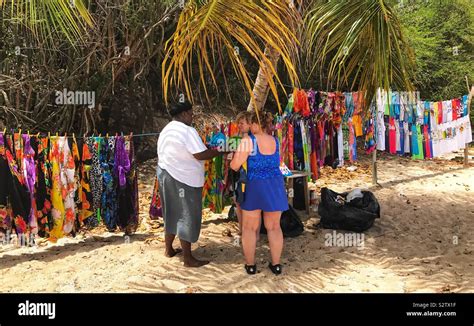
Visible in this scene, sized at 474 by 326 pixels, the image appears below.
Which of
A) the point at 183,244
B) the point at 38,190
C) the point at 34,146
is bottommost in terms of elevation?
the point at 183,244

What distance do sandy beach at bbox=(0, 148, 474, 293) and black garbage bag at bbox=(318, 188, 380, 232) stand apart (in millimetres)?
166

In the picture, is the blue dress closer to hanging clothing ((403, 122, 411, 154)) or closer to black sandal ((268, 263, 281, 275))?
black sandal ((268, 263, 281, 275))

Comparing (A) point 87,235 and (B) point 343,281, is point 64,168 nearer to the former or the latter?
(A) point 87,235

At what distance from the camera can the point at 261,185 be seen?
4090mm

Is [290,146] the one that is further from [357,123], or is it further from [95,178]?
[95,178]

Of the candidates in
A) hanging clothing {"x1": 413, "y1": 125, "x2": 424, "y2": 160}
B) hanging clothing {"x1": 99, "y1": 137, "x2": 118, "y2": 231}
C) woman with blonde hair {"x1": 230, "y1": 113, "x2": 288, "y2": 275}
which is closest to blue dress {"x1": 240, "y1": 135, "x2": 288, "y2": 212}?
woman with blonde hair {"x1": 230, "y1": 113, "x2": 288, "y2": 275}

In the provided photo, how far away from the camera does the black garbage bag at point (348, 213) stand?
549 cm

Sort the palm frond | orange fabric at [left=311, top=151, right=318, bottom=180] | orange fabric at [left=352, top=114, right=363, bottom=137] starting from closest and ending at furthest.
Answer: the palm frond → orange fabric at [left=311, top=151, right=318, bottom=180] → orange fabric at [left=352, top=114, right=363, bottom=137]

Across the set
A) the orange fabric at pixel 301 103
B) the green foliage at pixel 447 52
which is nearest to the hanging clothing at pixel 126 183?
the orange fabric at pixel 301 103

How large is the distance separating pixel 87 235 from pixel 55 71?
4.51 m

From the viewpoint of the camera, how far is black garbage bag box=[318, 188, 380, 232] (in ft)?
18.0

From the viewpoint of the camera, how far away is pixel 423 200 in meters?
7.32
